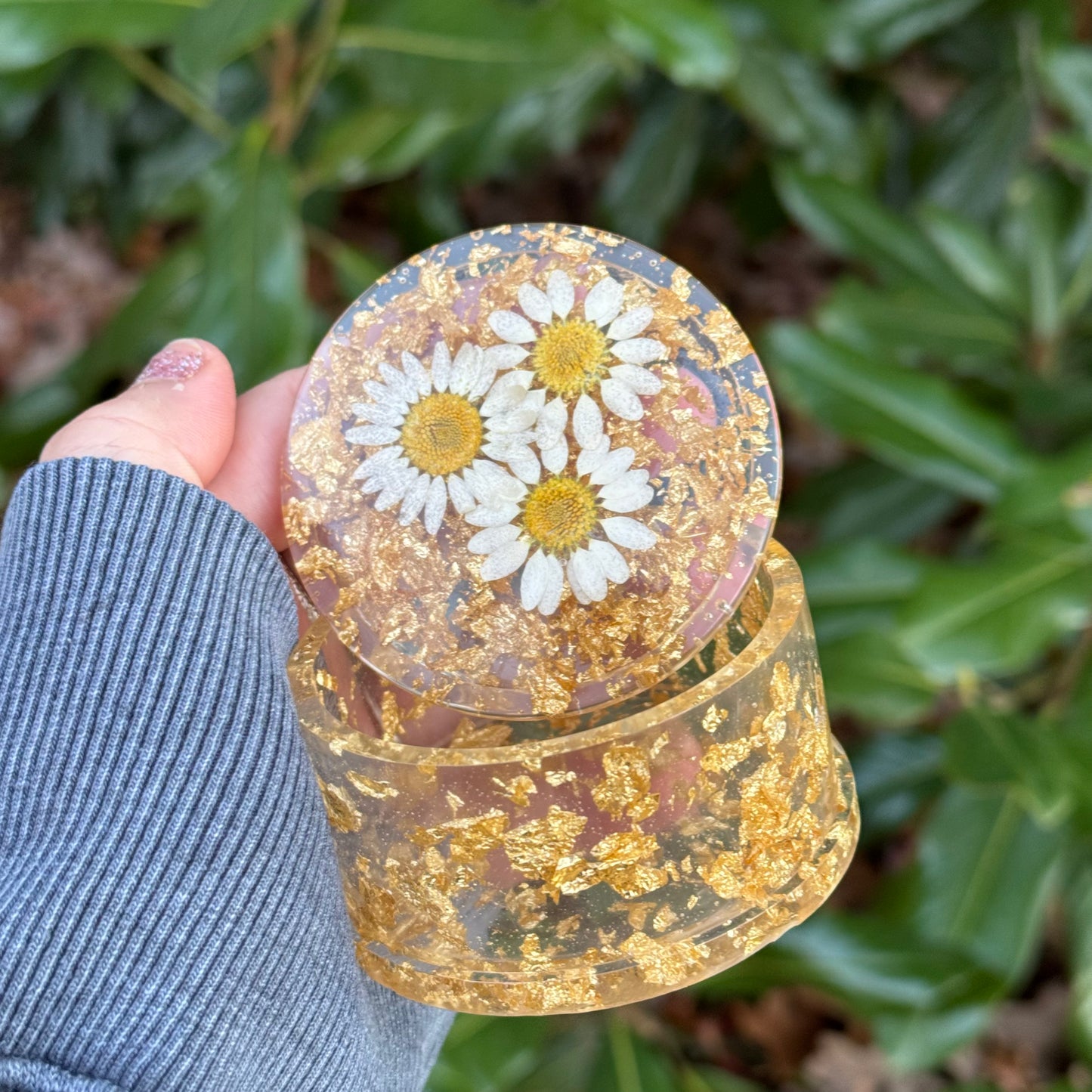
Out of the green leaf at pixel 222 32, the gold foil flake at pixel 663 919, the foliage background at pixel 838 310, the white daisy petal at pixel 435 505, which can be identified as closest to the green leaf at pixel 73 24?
the foliage background at pixel 838 310

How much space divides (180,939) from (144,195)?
1227 mm

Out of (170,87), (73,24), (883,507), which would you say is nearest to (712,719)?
(73,24)

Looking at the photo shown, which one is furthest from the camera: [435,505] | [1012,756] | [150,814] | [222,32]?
[1012,756]

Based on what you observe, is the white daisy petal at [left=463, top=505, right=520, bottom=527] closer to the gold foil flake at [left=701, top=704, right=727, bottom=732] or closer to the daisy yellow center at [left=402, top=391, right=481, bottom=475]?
Result: the daisy yellow center at [left=402, top=391, right=481, bottom=475]

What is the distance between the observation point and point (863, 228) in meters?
1.33

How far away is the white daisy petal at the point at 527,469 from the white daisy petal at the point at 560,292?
9cm

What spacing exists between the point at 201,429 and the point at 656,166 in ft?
3.53

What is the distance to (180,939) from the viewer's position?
50 centimetres

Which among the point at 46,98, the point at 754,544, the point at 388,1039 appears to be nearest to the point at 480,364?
the point at 754,544

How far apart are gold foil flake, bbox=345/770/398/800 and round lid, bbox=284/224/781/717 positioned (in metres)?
0.06

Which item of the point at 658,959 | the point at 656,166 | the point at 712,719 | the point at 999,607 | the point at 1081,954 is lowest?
the point at 1081,954

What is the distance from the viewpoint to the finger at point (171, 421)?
58 centimetres

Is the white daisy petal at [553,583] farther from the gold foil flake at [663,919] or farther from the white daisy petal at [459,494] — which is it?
the gold foil flake at [663,919]

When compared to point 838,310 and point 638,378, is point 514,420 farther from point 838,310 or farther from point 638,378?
point 838,310
